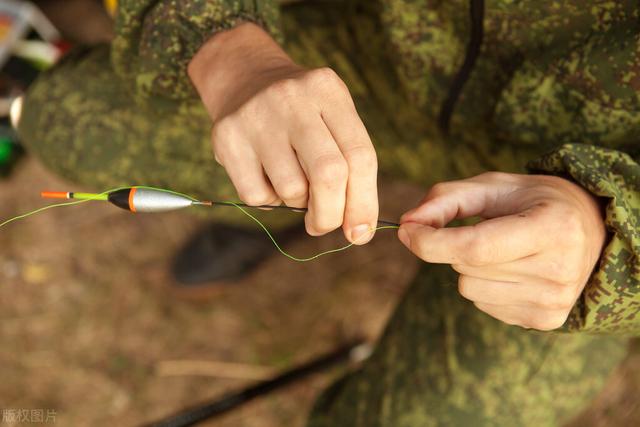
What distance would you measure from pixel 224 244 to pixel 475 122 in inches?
35.4

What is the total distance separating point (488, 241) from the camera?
0.68 m

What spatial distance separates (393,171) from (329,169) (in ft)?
2.29

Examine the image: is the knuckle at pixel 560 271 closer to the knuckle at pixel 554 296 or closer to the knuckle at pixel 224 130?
the knuckle at pixel 554 296

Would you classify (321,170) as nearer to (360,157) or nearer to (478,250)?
(360,157)

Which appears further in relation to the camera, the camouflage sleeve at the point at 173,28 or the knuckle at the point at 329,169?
the camouflage sleeve at the point at 173,28

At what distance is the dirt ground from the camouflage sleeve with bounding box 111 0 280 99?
0.84 m

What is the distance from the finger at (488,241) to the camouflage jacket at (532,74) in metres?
0.14

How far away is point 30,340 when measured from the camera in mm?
1589

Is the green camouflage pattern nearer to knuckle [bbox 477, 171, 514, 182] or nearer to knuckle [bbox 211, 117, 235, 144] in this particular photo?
knuckle [bbox 477, 171, 514, 182]

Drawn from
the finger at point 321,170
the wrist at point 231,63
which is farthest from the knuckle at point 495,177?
the wrist at point 231,63

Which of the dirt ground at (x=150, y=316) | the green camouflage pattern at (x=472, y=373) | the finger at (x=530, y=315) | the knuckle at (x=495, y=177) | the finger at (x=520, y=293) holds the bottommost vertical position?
the dirt ground at (x=150, y=316)

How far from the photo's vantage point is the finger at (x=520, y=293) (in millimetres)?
729

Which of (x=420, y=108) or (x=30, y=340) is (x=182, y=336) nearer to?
(x=30, y=340)

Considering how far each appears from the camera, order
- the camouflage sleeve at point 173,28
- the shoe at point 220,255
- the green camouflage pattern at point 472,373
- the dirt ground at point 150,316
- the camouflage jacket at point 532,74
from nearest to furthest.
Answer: the camouflage jacket at point 532,74 → the camouflage sleeve at point 173,28 → the green camouflage pattern at point 472,373 → the dirt ground at point 150,316 → the shoe at point 220,255
